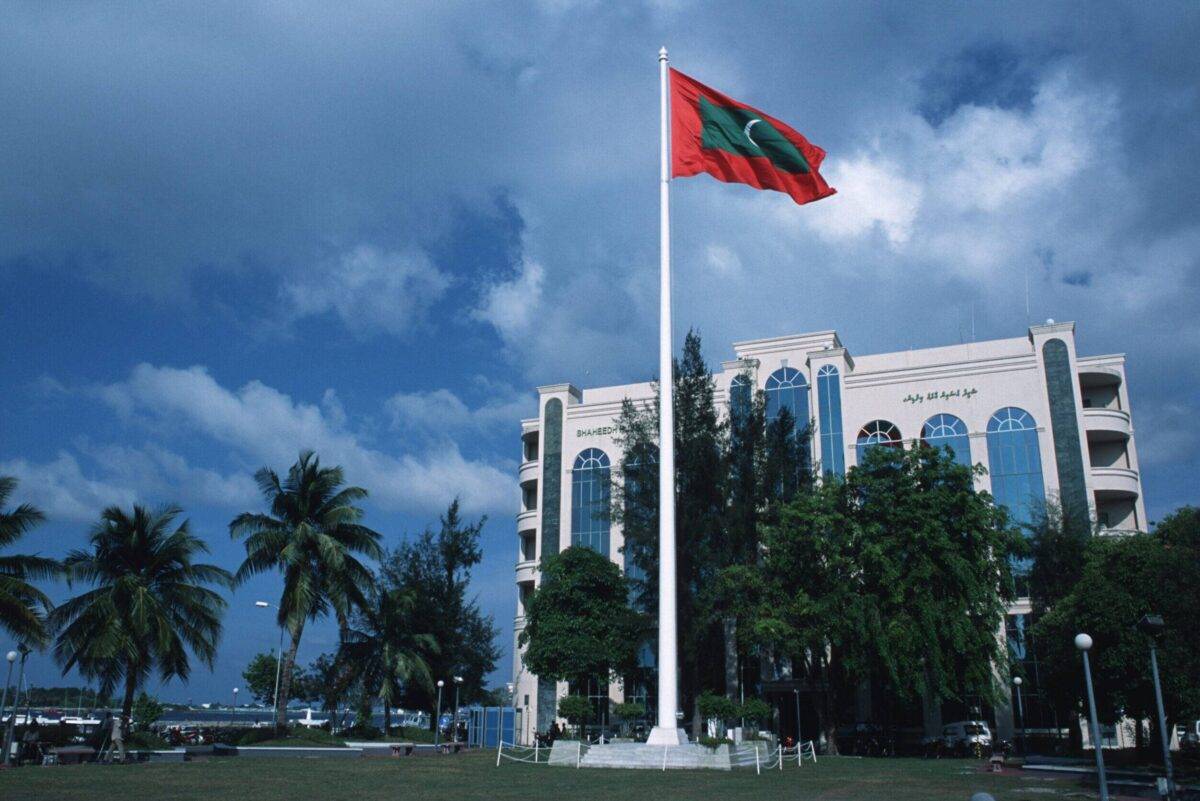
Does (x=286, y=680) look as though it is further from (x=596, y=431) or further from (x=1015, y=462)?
(x=1015, y=462)

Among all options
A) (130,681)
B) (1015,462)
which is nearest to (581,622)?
(130,681)

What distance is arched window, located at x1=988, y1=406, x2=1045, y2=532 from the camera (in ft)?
148

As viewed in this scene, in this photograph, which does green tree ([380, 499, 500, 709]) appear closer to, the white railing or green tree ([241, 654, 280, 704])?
the white railing

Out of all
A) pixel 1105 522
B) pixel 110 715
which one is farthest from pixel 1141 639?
pixel 110 715

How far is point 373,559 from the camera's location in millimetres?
37406

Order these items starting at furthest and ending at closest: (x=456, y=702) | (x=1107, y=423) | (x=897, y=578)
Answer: (x=456, y=702)
(x=1107, y=423)
(x=897, y=578)

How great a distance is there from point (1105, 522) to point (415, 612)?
3254cm

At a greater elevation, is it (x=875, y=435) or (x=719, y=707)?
(x=875, y=435)

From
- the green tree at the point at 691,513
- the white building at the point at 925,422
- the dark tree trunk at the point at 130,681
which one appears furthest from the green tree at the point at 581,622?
the dark tree trunk at the point at 130,681

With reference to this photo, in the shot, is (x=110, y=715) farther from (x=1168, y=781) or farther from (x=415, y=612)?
(x=1168, y=781)

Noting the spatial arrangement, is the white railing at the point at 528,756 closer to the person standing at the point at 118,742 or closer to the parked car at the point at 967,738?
the person standing at the point at 118,742

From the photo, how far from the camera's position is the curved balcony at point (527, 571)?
55.8 metres

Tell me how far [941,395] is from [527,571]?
2484 cm

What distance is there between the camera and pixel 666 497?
2453 centimetres
